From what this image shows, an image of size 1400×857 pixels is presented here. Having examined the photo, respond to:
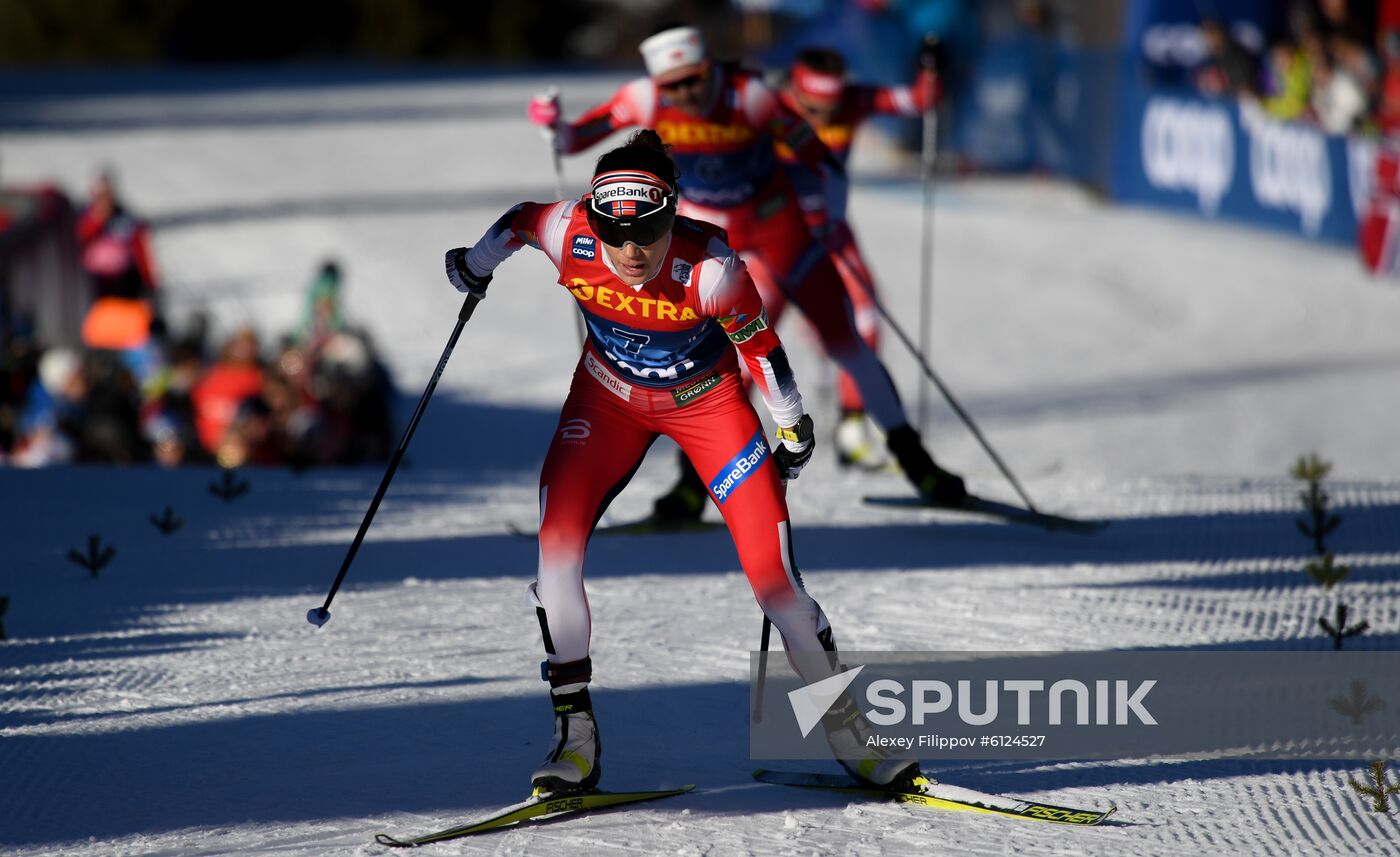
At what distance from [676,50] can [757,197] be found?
83 cm

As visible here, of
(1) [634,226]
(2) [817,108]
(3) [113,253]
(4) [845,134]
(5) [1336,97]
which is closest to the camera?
(1) [634,226]

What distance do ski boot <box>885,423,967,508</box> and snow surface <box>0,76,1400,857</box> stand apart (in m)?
0.22

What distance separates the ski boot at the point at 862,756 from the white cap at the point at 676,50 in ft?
10.2

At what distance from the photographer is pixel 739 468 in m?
4.09

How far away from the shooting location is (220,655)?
5.25 m

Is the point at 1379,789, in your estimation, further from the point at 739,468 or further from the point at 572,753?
the point at 572,753

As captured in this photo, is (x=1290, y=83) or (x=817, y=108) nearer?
(x=817, y=108)

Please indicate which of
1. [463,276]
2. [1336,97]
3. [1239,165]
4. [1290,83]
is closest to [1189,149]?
[1239,165]

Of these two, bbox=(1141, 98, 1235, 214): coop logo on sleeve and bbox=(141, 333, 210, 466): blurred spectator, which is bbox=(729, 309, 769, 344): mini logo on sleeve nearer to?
bbox=(141, 333, 210, 466): blurred spectator

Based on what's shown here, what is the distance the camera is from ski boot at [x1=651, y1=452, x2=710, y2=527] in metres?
7.00

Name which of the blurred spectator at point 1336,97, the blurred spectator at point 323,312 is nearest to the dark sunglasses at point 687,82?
the blurred spectator at point 323,312

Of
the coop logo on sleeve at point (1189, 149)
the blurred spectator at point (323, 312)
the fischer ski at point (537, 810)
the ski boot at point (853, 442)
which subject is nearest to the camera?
the fischer ski at point (537, 810)

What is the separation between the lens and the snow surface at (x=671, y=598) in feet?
13.3

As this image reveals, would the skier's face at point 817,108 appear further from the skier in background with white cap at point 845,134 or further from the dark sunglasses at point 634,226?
the dark sunglasses at point 634,226
